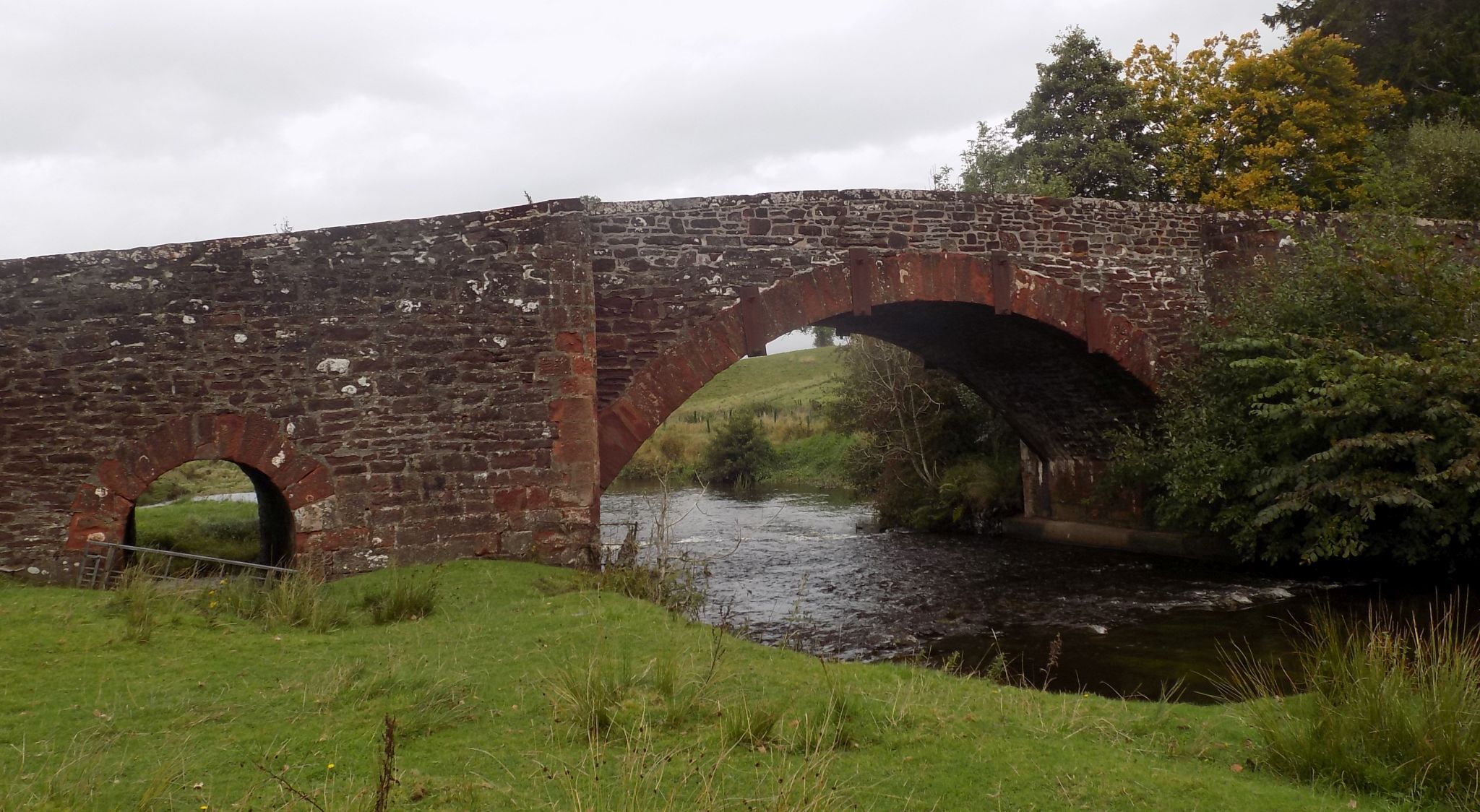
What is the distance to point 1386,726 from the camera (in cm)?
400

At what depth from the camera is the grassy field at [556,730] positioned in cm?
355

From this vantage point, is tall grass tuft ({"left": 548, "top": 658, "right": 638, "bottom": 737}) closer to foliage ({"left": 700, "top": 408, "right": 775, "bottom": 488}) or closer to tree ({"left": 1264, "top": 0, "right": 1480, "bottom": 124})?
tree ({"left": 1264, "top": 0, "right": 1480, "bottom": 124})

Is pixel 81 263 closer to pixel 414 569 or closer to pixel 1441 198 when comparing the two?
pixel 414 569

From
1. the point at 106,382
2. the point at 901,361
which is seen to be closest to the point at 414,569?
the point at 106,382

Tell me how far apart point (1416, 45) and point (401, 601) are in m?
23.9

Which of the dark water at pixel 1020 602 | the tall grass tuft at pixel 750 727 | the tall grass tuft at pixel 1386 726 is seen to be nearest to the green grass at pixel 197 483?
the dark water at pixel 1020 602

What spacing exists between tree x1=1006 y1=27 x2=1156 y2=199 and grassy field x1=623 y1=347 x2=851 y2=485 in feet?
20.1

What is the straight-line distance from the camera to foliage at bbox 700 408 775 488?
29213mm

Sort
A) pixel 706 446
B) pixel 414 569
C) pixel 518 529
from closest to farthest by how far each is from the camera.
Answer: pixel 414 569, pixel 518 529, pixel 706 446

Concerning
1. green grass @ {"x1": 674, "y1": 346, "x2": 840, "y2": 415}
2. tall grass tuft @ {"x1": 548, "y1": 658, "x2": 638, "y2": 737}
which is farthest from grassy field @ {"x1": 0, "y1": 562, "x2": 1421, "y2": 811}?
green grass @ {"x1": 674, "y1": 346, "x2": 840, "y2": 415}

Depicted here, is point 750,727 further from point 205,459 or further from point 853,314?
point 853,314

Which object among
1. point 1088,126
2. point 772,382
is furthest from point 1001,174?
point 772,382

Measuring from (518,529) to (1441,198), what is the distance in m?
16.3

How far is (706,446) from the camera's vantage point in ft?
102
